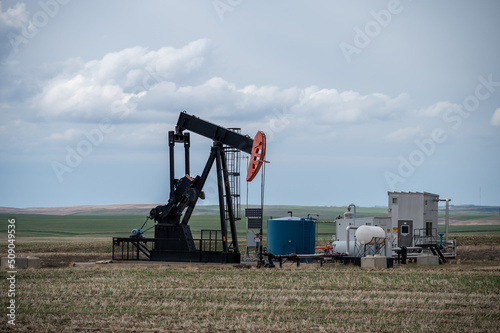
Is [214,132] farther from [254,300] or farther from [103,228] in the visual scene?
[103,228]

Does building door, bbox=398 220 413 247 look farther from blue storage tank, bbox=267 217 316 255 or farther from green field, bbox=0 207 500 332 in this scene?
green field, bbox=0 207 500 332

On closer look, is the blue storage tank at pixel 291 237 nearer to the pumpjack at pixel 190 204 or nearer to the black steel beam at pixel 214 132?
the pumpjack at pixel 190 204

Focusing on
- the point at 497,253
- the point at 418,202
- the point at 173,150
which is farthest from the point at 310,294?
the point at 497,253

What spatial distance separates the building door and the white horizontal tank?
4.44 metres

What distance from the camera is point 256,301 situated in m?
15.5

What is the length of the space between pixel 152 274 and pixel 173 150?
6.39 meters

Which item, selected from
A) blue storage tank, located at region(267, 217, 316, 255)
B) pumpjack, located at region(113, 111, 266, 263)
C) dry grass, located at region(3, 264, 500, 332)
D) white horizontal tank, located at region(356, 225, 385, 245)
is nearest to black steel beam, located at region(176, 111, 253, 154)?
pumpjack, located at region(113, 111, 266, 263)

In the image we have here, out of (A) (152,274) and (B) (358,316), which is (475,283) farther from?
(A) (152,274)

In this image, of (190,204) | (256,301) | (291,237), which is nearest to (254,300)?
(256,301)

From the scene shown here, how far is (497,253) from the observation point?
3616 cm

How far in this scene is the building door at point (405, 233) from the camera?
31.5 m

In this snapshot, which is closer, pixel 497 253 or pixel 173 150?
pixel 173 150

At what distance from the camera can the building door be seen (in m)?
31.5

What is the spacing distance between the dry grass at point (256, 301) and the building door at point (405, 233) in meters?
8.27
